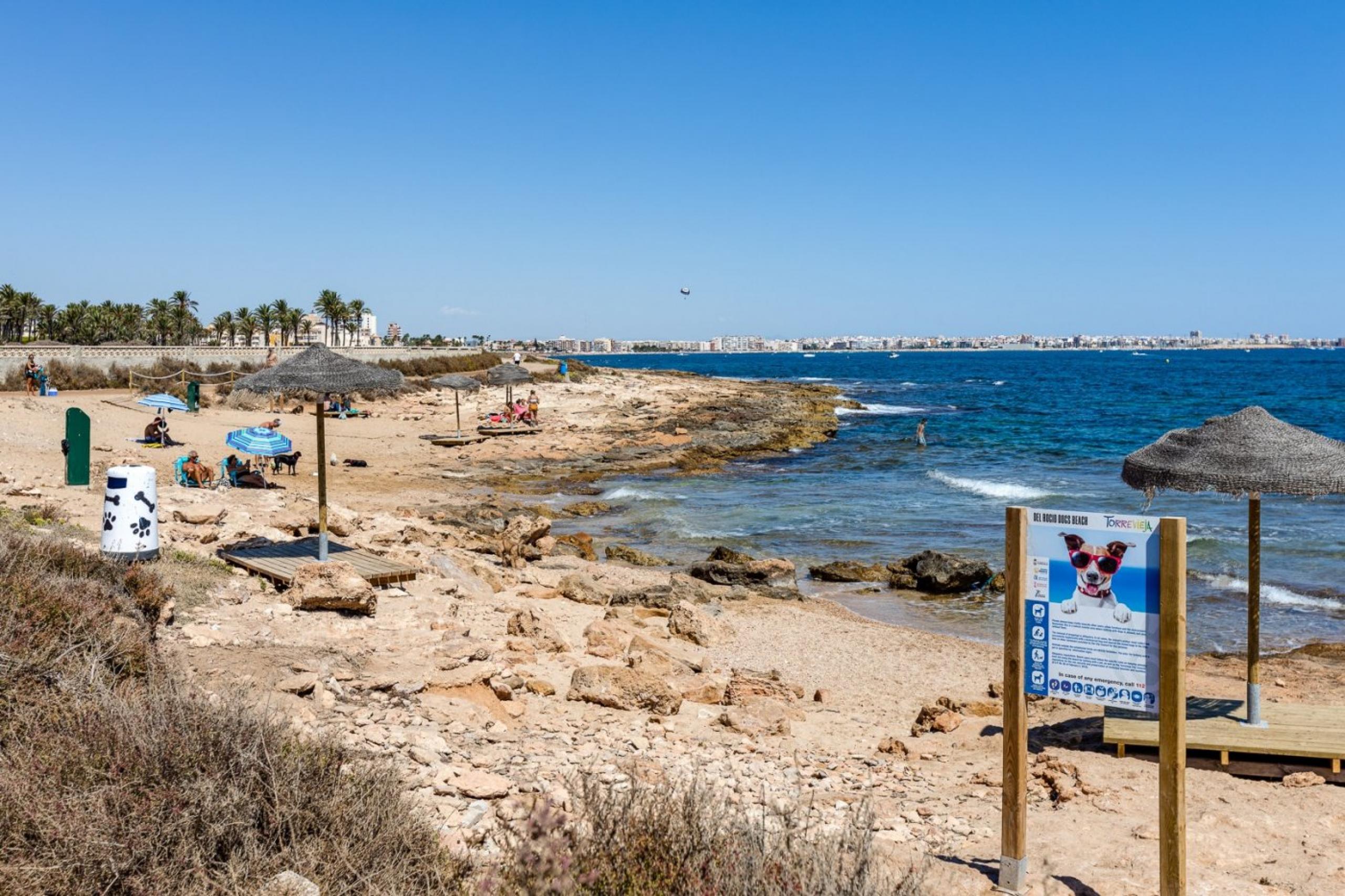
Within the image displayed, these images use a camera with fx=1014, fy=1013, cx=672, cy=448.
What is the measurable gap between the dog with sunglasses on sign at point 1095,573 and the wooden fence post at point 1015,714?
0.20 meters

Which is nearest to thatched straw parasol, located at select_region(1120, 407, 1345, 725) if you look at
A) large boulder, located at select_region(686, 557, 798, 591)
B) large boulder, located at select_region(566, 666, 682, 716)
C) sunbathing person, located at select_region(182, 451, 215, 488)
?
large boulder, located at select_region(566, 666, 682, 716)

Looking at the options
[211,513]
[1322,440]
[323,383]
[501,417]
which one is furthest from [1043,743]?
[501,417]

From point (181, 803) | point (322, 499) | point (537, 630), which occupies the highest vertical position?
point (322, 499)

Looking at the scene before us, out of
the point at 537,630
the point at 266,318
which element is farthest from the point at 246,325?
the point at 537,630

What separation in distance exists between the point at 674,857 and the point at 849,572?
40.5ft

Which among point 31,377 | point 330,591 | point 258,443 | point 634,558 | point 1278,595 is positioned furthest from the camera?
point 31,377

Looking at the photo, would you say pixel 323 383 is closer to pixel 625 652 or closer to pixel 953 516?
pixel 625 652

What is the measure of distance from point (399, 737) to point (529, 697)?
1861 mm

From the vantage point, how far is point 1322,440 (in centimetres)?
702

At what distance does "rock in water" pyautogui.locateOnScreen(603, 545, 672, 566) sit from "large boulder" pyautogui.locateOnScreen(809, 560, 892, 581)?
2.38 m

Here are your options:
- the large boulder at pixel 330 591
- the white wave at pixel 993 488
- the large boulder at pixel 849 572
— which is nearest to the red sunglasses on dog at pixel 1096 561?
the large boulder at pixel 330 591

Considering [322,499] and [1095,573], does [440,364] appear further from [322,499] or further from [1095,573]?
[1095,573]

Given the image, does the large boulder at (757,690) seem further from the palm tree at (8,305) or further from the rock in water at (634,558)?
the palm tree at (8,305)

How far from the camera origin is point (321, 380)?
10.3 m
